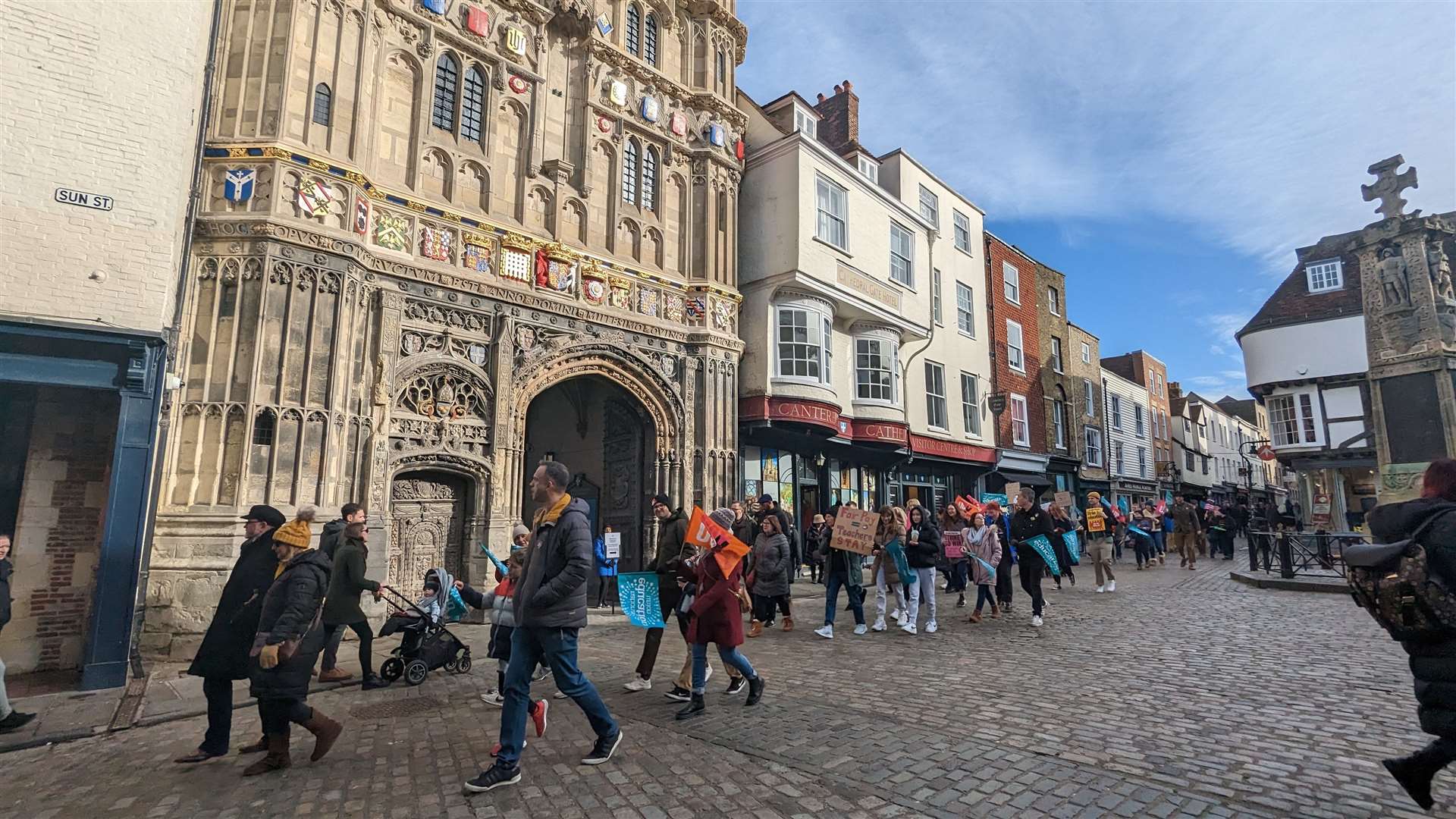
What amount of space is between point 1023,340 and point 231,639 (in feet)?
101

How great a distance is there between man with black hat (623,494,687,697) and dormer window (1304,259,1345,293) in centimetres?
3762

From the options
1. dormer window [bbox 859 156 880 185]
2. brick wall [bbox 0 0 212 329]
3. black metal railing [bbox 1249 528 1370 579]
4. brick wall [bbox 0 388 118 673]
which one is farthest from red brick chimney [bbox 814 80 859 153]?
brick wall [bbox 0 388 118 673]

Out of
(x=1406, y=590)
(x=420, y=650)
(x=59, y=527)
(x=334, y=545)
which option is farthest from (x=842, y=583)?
(x=59, y=527)

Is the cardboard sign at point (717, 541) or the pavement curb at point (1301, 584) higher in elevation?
the cardboard sign at point (717, 541)

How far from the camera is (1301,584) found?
538 inches

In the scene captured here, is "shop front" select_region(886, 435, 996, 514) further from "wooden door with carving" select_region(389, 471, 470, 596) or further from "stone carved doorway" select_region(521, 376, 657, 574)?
"wooden door with carving" select_region(389, 471, 470, 596)

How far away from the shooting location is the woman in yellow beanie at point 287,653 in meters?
4.80

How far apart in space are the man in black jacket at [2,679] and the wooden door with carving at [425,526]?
6.23 meters

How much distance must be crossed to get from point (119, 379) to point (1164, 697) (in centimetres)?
1185

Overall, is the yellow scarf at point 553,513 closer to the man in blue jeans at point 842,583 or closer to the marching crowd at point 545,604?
the marching crowd at point 545,604

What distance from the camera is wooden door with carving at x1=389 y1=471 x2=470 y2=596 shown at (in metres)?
12.9

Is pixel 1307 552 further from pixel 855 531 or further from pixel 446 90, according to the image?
pixel 446 90

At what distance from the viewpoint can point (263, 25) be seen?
11.8 metres

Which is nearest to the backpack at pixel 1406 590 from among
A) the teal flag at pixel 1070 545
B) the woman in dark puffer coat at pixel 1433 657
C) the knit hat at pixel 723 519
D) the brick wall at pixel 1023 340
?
the woman in dark puffer coat at pixel 1433 657
